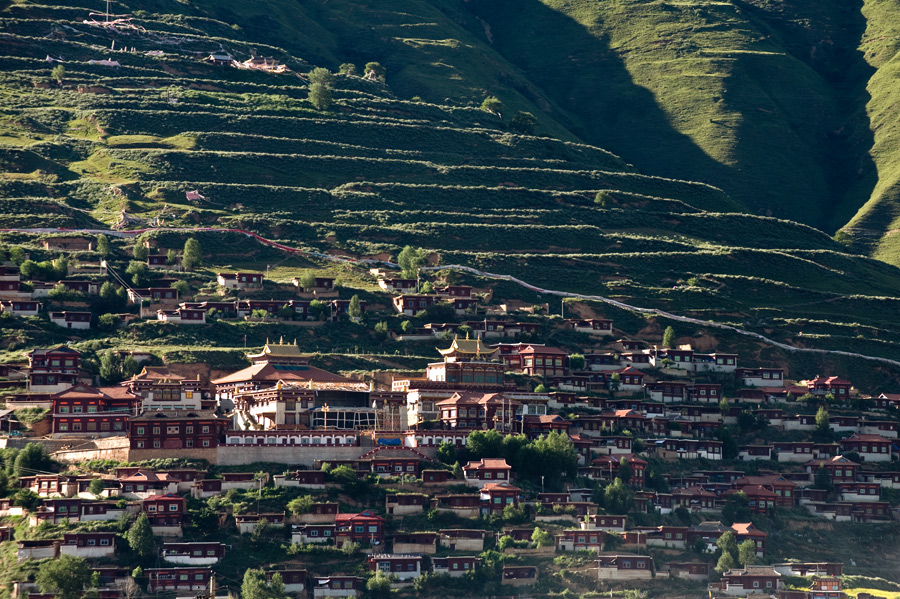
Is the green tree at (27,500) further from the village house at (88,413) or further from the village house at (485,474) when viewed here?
the village house at (485,474)

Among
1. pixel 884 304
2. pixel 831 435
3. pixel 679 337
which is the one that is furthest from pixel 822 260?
pixel 831 435

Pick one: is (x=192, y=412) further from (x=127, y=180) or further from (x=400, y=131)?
(x=400, y=131)

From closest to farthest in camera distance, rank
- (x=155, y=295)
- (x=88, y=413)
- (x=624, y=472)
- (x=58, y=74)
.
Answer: (x=88, y=413), (x=624, y=472), (x=155, y=295), (x=58, y=74)

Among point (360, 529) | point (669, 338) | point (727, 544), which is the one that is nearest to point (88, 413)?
point (360, 529)

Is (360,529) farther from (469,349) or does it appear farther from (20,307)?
(20,307)

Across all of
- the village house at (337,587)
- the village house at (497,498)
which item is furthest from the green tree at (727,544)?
the village house at (337,587)

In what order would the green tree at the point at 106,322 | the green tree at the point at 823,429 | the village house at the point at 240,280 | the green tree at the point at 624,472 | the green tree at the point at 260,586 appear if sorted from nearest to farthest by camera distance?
1. the green tree at the point at 260,586
2. the green tree at the point at 624,472
3. the green tree at the point at 106,322
4. the green tree at the point at 823,429
5. the village house at the point at 240,280
